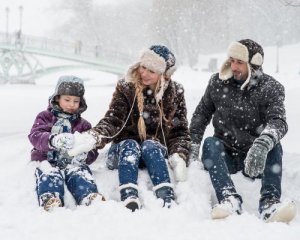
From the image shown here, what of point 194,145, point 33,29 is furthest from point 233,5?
point 194,145

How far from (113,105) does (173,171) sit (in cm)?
84

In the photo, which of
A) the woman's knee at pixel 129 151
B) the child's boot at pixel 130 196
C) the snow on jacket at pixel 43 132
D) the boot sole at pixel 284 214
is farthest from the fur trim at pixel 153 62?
the boot sole at pixel 284 214

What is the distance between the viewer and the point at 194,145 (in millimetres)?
4477

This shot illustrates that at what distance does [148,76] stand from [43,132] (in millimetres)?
1072

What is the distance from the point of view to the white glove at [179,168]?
155 inches

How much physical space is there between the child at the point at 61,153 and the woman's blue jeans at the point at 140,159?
282mm

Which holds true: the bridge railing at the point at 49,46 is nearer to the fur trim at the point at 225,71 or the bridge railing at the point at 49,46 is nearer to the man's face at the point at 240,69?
the fur trim at the point at 225,71

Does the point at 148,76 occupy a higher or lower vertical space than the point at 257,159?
higher

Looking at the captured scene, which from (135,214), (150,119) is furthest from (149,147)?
(135,214)

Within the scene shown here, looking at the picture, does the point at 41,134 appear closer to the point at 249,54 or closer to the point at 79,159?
the point at 79,159

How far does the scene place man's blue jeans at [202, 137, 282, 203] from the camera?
140 inches

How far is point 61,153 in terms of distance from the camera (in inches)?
158

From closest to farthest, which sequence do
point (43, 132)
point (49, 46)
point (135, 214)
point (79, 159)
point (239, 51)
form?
1. point (135, 214)
2. point (43, 132)
3. point (79, 159)
4. point (239, 51)
5. point (49, 46)

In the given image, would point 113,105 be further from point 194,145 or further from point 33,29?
point 33,29
